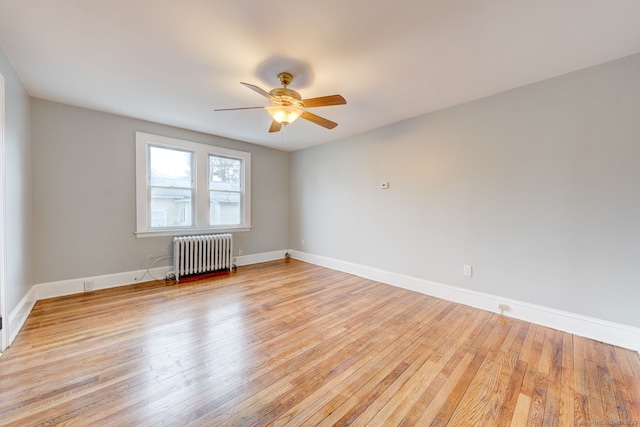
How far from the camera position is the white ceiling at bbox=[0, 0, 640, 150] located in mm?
1615

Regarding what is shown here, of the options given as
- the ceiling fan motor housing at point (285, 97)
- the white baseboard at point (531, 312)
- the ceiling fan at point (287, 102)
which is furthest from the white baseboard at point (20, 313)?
the white baseboard at point (531, 312)

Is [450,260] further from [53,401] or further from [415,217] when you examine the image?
[53,401]

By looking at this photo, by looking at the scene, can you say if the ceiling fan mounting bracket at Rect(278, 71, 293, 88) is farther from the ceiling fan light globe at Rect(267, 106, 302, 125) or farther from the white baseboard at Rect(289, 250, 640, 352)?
the white baseboard at Rect(289, 250, 640, 352)

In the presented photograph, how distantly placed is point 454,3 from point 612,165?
2063 mm

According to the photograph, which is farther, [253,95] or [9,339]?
[253,95]

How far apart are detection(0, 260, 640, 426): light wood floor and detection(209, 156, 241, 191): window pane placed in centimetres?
234

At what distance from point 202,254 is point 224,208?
1.00 meters

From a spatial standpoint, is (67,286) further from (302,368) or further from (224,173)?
(302,368)

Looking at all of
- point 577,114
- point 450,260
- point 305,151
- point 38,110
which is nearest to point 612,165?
point 577,114

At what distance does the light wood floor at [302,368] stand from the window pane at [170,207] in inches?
56.4

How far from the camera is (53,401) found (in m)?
1.45

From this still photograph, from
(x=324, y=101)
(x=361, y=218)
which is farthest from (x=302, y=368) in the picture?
(x=361, y=218)

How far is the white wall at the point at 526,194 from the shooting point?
84.2 inches

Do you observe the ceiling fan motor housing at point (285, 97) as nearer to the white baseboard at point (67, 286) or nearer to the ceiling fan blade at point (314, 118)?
the ceiling fan blade at point (314, 118)
